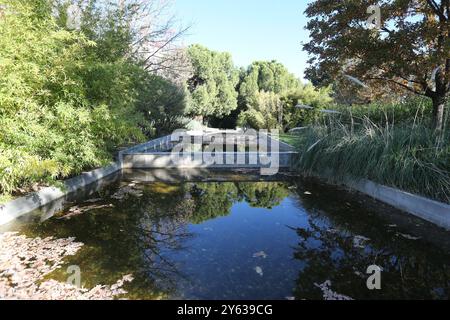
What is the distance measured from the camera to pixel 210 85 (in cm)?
2572

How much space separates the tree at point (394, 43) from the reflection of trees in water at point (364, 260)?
242cm

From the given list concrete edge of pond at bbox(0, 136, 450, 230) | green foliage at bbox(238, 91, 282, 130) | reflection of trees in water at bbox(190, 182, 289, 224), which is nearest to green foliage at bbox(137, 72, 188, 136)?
green foliage at bbox(238, 91, 282, 130)

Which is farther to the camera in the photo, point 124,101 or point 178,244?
point 124,101

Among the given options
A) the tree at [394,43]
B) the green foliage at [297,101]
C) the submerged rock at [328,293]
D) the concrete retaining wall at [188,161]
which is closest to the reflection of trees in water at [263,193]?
the concrete retaining wall at [188,161]

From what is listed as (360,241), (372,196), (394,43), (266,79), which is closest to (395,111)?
(394,43)

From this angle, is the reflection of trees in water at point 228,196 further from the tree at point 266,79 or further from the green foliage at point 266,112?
the tree at point 266,79

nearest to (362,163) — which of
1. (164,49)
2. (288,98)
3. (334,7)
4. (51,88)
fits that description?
(334,7)

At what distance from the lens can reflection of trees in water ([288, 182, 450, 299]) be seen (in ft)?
7.76

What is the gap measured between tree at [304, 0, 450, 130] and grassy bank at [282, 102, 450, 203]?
1.93 ft

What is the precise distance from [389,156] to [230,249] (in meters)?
3.02

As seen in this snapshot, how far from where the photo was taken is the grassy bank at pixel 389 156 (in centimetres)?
405

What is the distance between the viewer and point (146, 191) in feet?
18.5

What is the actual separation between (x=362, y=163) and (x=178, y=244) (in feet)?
11.6
